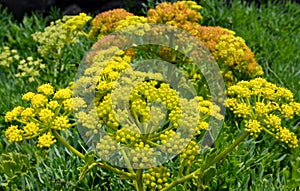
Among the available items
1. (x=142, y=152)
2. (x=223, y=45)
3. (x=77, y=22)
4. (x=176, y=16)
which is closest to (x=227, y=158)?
(x=223, y=45)

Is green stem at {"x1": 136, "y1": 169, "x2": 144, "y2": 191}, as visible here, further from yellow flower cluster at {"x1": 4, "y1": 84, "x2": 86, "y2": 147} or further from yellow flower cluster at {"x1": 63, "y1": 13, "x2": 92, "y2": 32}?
yellow flower cluster at {"x1": 63, "y1": 13, "x2": 92, "y2": 32}

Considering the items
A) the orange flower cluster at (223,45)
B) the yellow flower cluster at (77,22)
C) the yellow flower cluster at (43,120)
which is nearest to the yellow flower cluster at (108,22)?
the yellow flower cluster at (77,22)

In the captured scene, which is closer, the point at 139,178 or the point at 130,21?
the point at 139,178

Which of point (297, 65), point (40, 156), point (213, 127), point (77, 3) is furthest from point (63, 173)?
point (77, 3)

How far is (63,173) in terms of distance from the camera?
8.21 ft

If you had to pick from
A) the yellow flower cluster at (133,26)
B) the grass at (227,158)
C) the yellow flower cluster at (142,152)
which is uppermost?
the yellow flower cluster at (133,26)

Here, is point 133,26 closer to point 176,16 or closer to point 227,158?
point 176,16

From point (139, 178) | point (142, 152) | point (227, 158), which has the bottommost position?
point (227, 158)

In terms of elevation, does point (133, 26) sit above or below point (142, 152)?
above

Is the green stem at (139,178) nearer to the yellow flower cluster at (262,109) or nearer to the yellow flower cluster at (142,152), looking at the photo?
the yellow flower cluster at (142,152)

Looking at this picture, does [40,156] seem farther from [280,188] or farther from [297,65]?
[297,65]

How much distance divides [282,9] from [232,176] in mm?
2826

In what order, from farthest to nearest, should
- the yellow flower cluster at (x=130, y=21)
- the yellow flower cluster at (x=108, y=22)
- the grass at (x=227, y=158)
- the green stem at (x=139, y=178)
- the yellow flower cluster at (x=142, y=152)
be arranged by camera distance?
the yellow flower cluster at (x=108, y=22) < the yellow flower cluster at (x=130, y=21) < the grass at (x=227, y=158) < the green stem at (x=139, y=178) < the yellow flower cluster at (x=142, y=152)

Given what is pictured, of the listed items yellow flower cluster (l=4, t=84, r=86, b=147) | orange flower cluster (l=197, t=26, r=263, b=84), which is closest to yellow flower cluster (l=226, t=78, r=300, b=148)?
yellow flower cluster (l=4, t=84, r=86, b=147)
